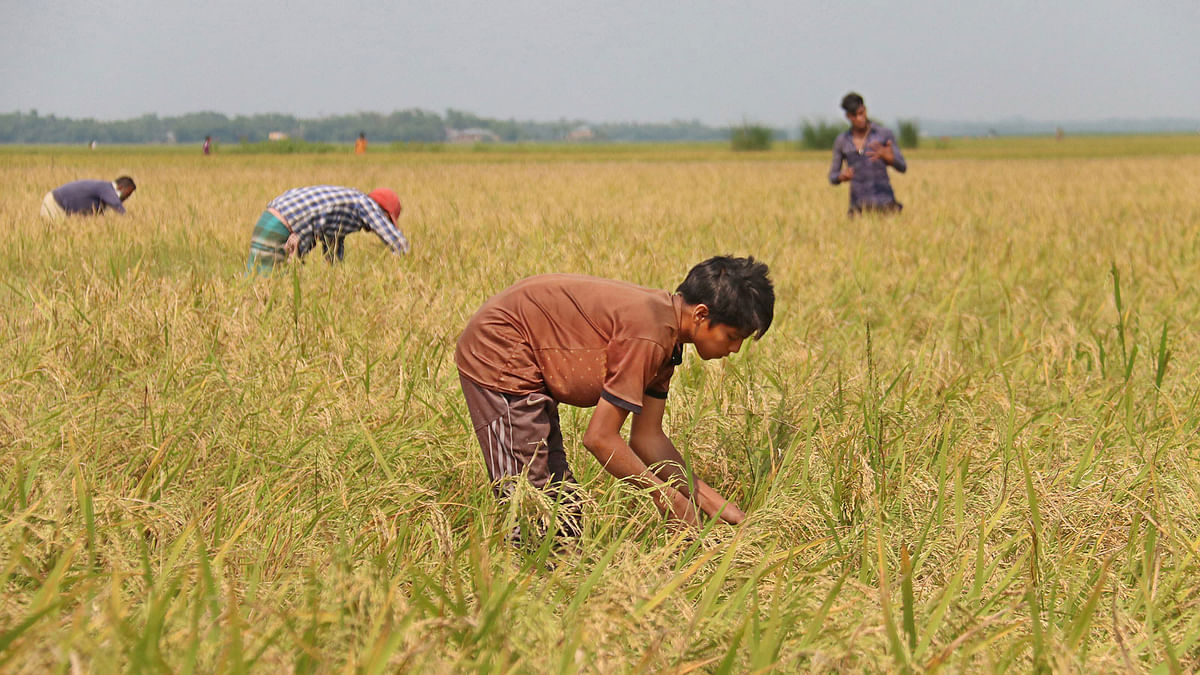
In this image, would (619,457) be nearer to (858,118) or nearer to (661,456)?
(661,456)

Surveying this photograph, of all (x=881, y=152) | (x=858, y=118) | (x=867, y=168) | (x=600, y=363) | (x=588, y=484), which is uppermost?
(x=858, y=118)

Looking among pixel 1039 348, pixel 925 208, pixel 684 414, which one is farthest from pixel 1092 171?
pixel 684 414

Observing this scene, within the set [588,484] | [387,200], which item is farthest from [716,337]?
[387,200]

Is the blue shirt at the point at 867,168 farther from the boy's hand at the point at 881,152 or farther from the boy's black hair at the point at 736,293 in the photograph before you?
the boy's black hair at the point at 736,293

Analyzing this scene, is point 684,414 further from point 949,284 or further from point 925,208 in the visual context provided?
point 925,208

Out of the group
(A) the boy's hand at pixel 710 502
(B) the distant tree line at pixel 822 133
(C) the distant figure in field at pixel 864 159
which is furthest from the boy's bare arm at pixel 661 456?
(B) the distant tree line at pixel 822 133

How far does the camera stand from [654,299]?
7.17 feet

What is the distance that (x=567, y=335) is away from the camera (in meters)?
2.27

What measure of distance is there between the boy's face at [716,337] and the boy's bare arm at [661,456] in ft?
0.79

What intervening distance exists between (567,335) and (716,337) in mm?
359

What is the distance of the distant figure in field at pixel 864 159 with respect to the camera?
7.40 meters

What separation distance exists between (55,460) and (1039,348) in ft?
11.5

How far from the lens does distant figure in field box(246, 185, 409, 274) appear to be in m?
4.94

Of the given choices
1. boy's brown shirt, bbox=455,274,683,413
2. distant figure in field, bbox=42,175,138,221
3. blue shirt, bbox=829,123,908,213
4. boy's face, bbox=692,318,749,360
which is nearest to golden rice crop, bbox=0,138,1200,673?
boy's brown shirt, bbox=455,274,683,413
